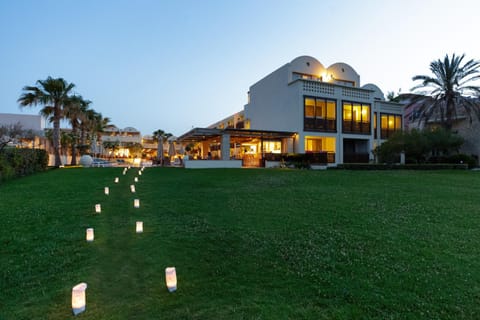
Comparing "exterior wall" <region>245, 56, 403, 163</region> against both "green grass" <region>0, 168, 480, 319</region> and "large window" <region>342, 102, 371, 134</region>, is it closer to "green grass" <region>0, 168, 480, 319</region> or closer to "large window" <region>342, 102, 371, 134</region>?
"large window" <region>342, 102, 371, 134</region>

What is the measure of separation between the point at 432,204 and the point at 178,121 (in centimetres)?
14146

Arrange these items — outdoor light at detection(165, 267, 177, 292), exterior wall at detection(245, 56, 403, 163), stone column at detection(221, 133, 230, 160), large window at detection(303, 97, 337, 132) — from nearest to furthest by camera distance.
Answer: outdoor light at detection(165, 267, 177, 292)
stone column at detection(221, 133, 230, 160)
exterior wall at detection(245, 56, 403, 163)
large window at detection(303, 97, 337, 132)

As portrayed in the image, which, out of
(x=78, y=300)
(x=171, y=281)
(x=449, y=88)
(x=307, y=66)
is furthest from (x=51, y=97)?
(x=449, y=88)

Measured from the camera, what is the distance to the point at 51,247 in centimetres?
388

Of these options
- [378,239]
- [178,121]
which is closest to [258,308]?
[378,239]

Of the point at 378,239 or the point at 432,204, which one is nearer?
the point at 378,239

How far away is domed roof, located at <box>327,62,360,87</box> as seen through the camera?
25.5 m

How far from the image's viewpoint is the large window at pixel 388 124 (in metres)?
25.7

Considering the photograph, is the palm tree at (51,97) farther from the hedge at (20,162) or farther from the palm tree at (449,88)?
the palm tree at (449,88)

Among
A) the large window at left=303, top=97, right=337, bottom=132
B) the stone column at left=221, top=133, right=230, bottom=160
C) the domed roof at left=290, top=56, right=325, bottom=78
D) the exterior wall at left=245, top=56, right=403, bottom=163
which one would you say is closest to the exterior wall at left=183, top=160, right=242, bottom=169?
the stone column at left=221, top=133, right=230, bottom=160

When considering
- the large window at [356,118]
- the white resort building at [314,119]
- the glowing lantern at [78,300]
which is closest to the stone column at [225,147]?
the white resort building at [314,119]

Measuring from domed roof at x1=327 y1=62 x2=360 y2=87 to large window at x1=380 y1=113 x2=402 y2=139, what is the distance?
4381 millimetres

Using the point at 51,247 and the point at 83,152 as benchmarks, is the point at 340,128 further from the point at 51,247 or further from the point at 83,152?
the point at 83,152

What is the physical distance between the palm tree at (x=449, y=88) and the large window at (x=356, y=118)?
13.7 ft
